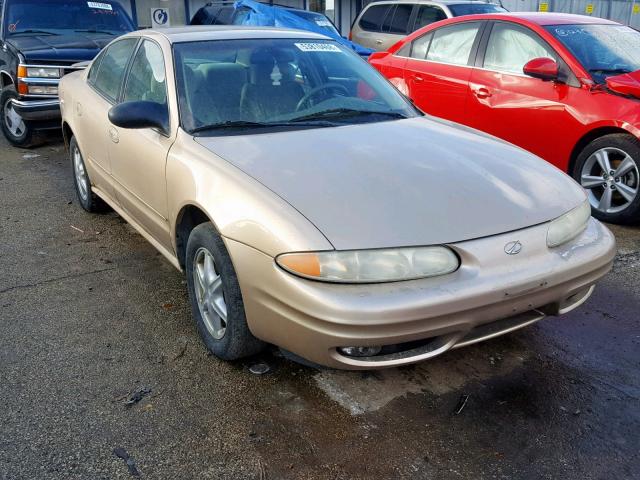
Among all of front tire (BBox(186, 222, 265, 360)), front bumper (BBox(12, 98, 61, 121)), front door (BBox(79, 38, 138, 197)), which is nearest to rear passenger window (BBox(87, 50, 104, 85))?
front door (BBox(79, 38, 138, 197))

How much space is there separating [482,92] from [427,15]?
5.53m

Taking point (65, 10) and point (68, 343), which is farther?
point (65, 10)

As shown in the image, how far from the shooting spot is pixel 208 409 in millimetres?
2734

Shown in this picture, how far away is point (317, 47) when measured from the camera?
13.3 feet

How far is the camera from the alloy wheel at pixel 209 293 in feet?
9.80

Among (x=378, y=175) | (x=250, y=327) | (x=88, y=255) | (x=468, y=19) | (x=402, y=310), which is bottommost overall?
(x=88, y=255)

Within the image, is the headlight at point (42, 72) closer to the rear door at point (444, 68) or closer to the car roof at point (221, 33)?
the car roof at point (221, 33)

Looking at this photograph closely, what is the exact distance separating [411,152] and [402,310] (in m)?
1.05

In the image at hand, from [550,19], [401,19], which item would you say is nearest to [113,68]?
[550,19]

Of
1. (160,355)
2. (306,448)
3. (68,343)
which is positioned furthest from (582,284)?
(68,343)

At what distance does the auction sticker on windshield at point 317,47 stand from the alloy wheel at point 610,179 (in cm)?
224

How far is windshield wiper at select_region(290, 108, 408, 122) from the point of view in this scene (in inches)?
140

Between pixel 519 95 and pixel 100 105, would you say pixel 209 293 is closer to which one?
pixel 100 105

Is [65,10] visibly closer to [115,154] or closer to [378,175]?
[115,154]
